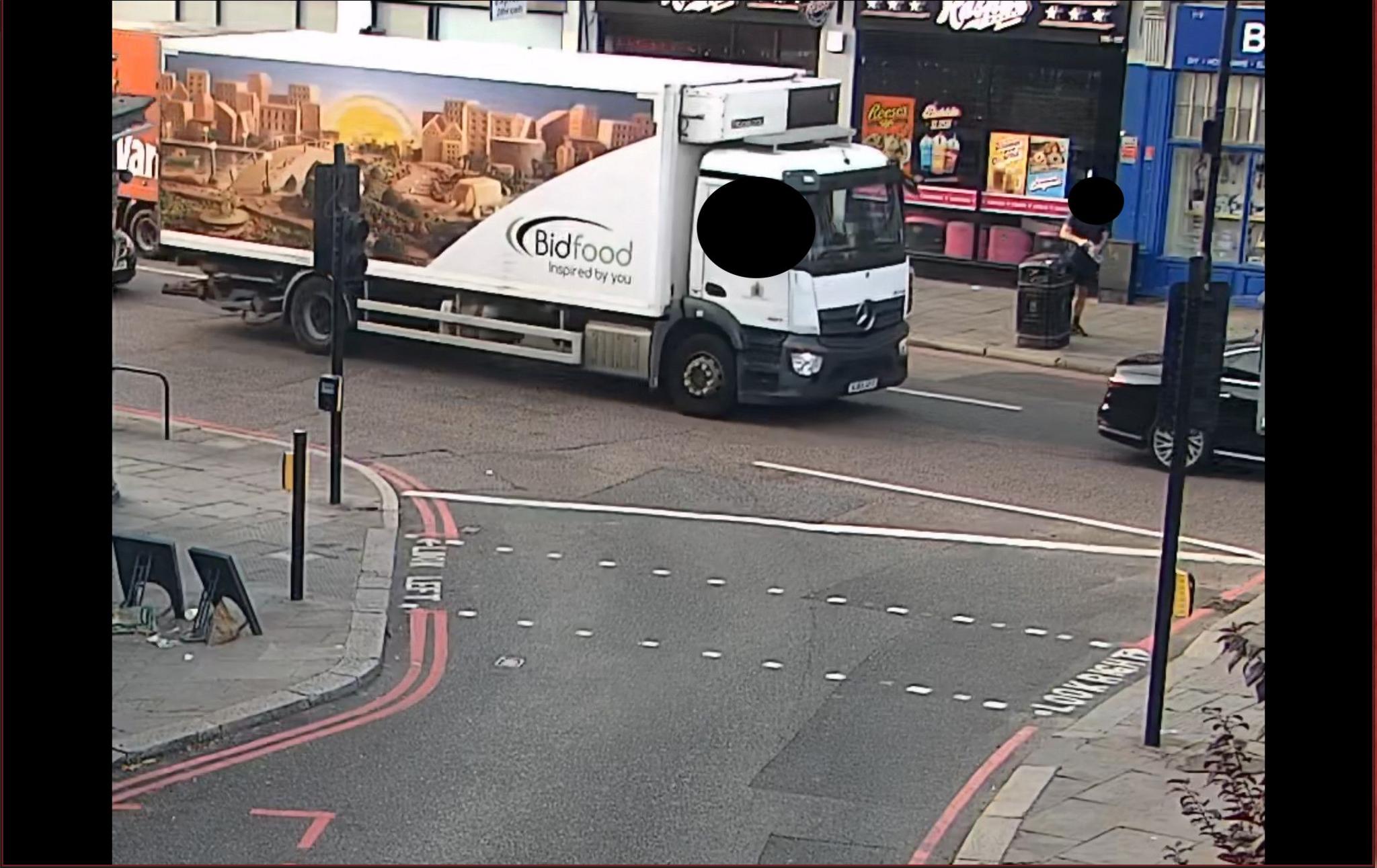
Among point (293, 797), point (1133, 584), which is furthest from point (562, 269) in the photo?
point (293, 797)

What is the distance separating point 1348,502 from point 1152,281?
22.6ft

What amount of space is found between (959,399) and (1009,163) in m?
1.22

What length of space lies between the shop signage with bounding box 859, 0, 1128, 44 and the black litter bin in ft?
4.12

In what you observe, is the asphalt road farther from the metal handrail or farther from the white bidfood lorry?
the white bidfood lorry

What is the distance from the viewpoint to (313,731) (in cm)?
450

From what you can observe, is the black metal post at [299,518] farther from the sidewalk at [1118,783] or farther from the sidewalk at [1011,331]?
the sidewalk at [1011,331]

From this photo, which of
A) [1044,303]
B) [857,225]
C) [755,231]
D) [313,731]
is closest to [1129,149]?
[857,225]

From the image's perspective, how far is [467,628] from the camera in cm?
553

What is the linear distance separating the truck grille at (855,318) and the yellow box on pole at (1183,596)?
2641 mm

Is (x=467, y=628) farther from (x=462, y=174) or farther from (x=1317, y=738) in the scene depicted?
(x=1317, y=738)

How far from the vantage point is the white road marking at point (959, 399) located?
8.59 meters

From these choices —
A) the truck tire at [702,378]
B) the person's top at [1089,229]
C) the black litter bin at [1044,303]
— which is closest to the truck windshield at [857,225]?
the truck tire at [702,378]

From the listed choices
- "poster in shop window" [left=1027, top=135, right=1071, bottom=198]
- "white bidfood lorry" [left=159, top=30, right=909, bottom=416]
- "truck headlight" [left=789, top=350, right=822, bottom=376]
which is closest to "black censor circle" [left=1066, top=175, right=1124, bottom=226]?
"white bidfood lorry" [left=159, top=30, right=909, bottom=416]

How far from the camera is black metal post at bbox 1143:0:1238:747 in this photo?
3.98 meters
